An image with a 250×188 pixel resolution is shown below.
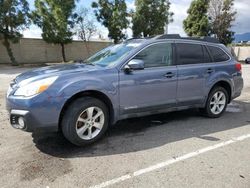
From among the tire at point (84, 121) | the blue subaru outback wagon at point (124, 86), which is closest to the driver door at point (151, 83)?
the blue subaru outback wagon at point (124, 86)

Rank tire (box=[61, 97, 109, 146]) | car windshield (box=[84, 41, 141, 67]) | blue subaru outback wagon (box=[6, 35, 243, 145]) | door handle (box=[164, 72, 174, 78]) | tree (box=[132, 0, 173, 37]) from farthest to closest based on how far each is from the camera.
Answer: tree (box=[132, 0, 173, 37]) → door handle (box=[164, 72, 174, 78]) → car windshield (box=[84, 41, 141, 67]) → tire (box=[61, 97, 109, 146]) → blue subaru outback wagon (box=[6, 35, 243, 145])

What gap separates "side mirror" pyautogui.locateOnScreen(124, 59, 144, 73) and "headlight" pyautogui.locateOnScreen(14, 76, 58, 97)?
1.23 metres

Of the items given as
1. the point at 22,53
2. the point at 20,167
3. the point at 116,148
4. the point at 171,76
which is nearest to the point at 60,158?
the point at 20,167

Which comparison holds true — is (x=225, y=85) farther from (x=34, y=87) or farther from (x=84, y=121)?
(x=34, y=87)

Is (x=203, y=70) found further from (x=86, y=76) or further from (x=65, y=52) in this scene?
(x=65, y=52)

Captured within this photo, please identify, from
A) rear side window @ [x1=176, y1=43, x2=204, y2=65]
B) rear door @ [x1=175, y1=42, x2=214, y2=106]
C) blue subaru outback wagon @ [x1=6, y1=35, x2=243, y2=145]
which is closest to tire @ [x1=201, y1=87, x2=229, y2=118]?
blue subaru outback wagon @ [x1=6, y1=35, x2=243, y2=145]

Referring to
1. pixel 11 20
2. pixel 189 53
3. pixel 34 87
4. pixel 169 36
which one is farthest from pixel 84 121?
pixel 11 20

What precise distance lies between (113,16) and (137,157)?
23.8 metres

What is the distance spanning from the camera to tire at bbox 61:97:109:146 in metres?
4.11

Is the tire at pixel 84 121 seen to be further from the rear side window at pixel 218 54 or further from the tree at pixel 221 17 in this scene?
the tree at pixel 221 17

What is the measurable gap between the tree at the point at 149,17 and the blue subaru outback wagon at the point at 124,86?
22.3 meters

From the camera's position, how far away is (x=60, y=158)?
3.94m

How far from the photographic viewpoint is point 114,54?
5023 millimetres

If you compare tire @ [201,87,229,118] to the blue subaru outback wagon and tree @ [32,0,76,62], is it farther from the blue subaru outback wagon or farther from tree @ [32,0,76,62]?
tree @ [32,0,76,62]
